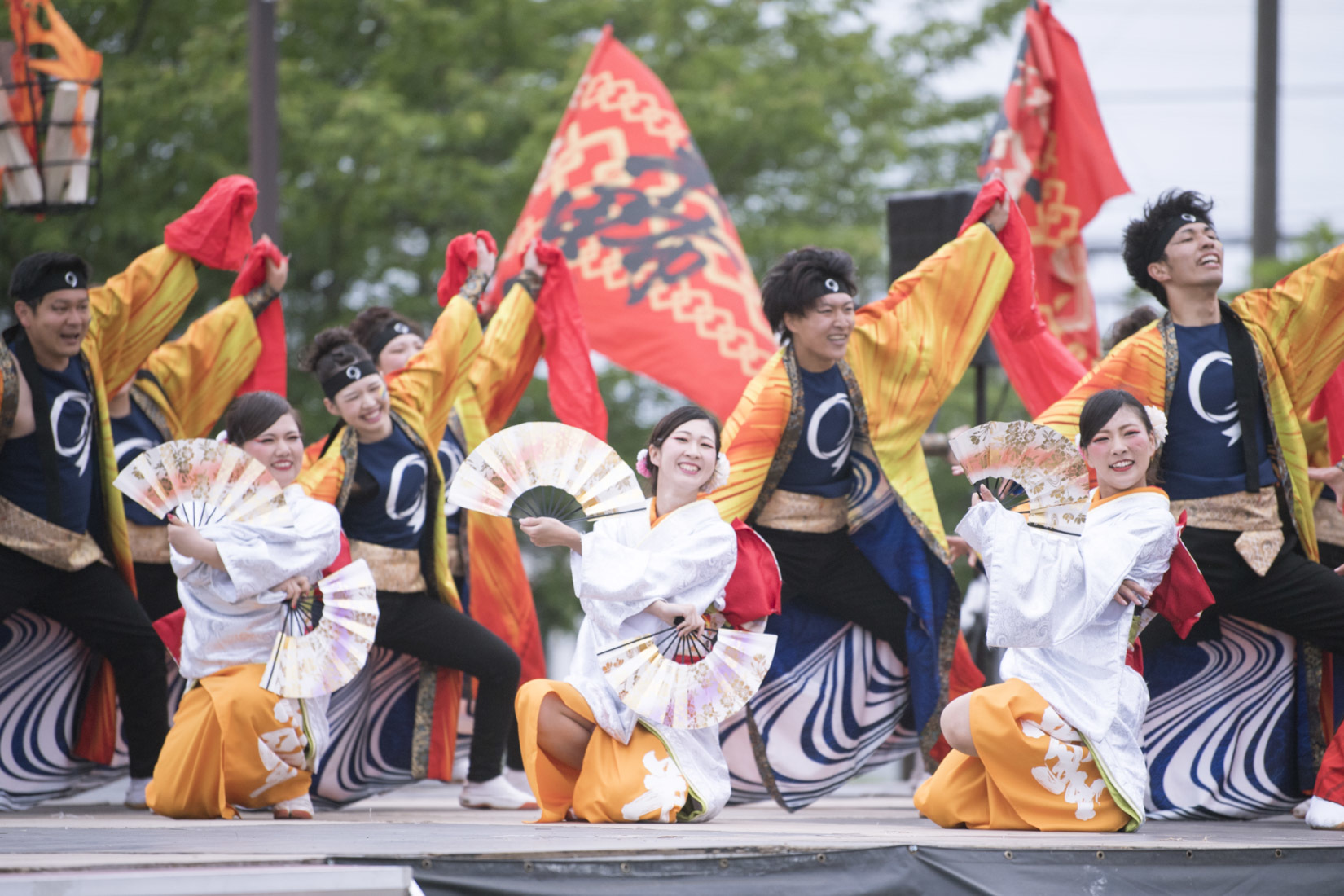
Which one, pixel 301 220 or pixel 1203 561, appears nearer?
pixel 1203 561

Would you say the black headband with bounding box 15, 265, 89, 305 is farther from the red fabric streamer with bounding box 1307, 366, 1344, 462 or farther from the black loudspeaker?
the red fabric streamer with bounding box 1307, 366, 1344, 462

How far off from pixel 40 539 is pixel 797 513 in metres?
2.20

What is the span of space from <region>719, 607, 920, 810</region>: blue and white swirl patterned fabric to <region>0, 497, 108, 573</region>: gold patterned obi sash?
2.04m

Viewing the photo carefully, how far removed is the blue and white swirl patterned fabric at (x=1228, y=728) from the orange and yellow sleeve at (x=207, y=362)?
9.98 feet

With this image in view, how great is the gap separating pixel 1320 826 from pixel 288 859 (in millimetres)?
2623

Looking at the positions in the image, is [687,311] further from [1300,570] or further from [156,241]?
[156,241]

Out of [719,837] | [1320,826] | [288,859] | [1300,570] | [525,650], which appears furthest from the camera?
[525,650]

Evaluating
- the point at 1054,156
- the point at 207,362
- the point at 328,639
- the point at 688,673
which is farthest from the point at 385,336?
the point at 1054,156

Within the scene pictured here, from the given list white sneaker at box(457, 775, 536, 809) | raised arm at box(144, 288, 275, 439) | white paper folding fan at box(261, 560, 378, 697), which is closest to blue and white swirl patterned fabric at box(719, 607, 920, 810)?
white sneaker at box(457, 775, 536, 809)

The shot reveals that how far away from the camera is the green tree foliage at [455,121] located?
8.09 metres

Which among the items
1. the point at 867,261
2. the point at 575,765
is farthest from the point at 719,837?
the point at 867,261

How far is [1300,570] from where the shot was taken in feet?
13.3

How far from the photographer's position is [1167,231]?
13.9 feet

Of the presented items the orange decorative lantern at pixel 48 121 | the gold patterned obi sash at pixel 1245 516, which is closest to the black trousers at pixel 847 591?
the gold patterned obi sash at pixel 1245 516
